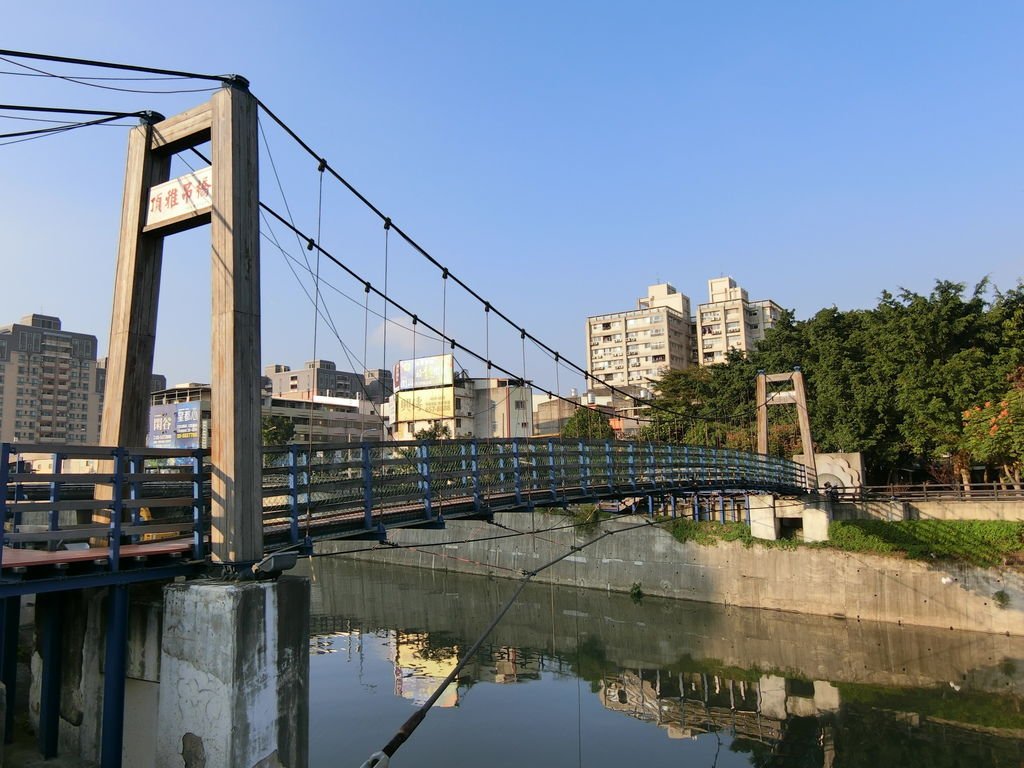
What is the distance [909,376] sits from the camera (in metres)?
24.2

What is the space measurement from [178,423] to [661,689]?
1768 inches

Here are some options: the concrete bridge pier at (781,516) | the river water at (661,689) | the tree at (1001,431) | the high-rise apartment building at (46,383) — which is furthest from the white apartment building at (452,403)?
the high-rise apartment building at (46,383)

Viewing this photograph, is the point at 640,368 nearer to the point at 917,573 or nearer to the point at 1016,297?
the point at 1016,297

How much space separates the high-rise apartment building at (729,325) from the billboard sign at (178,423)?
156 feet

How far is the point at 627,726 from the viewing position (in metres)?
13.5

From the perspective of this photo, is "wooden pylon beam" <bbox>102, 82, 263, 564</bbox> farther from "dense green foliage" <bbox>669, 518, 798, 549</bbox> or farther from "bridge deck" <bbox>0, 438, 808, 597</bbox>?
"dense green foliage" <bbox>669, 518, 798, 549</bbox>

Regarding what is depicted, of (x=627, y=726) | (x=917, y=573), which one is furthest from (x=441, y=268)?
(x=917, y=573)

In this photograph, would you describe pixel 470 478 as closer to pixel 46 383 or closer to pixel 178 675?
pixel 178 675

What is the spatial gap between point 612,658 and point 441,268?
11.6m

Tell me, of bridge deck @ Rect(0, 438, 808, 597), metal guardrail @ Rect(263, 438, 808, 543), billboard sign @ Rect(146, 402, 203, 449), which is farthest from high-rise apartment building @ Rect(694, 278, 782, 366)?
bridge deck @ Rect(0, 438, 808, 597)

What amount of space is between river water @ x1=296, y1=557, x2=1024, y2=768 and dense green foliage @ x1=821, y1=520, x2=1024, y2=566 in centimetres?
203

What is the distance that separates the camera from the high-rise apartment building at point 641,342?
230ft

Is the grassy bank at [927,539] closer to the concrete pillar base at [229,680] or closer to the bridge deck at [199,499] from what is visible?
the bridge deck at [199,499]

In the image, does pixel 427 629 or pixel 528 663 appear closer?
pixel 528 663
